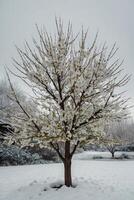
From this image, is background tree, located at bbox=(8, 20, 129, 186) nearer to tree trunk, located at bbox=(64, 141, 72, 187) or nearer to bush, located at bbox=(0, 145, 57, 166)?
tree trunk, located at bbox=(64, 141, 72, 187)

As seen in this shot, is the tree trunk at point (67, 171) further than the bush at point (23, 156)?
No

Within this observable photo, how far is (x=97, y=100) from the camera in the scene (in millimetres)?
7676

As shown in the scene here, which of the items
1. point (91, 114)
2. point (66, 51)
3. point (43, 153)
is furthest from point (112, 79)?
point (43, 153)

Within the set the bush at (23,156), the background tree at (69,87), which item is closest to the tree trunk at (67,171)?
the background tree at (69,87)

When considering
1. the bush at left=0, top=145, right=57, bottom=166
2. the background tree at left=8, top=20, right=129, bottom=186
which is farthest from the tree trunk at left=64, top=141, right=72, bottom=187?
the bush at left=0, top=145, right=57, bottom=166

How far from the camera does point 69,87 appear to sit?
7773 millimetres

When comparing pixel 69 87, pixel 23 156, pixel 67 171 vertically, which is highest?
pixel 69 87

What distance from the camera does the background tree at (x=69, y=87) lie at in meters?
7.48

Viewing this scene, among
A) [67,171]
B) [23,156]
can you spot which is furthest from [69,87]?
[23,156]

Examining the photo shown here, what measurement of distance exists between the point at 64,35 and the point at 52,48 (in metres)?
0.63

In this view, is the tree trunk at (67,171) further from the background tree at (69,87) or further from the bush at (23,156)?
the bush at (23,156)

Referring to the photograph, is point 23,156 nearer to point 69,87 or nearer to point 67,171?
point 67,171

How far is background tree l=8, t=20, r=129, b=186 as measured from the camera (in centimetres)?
748

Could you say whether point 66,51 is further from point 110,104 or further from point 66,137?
point 66,137
